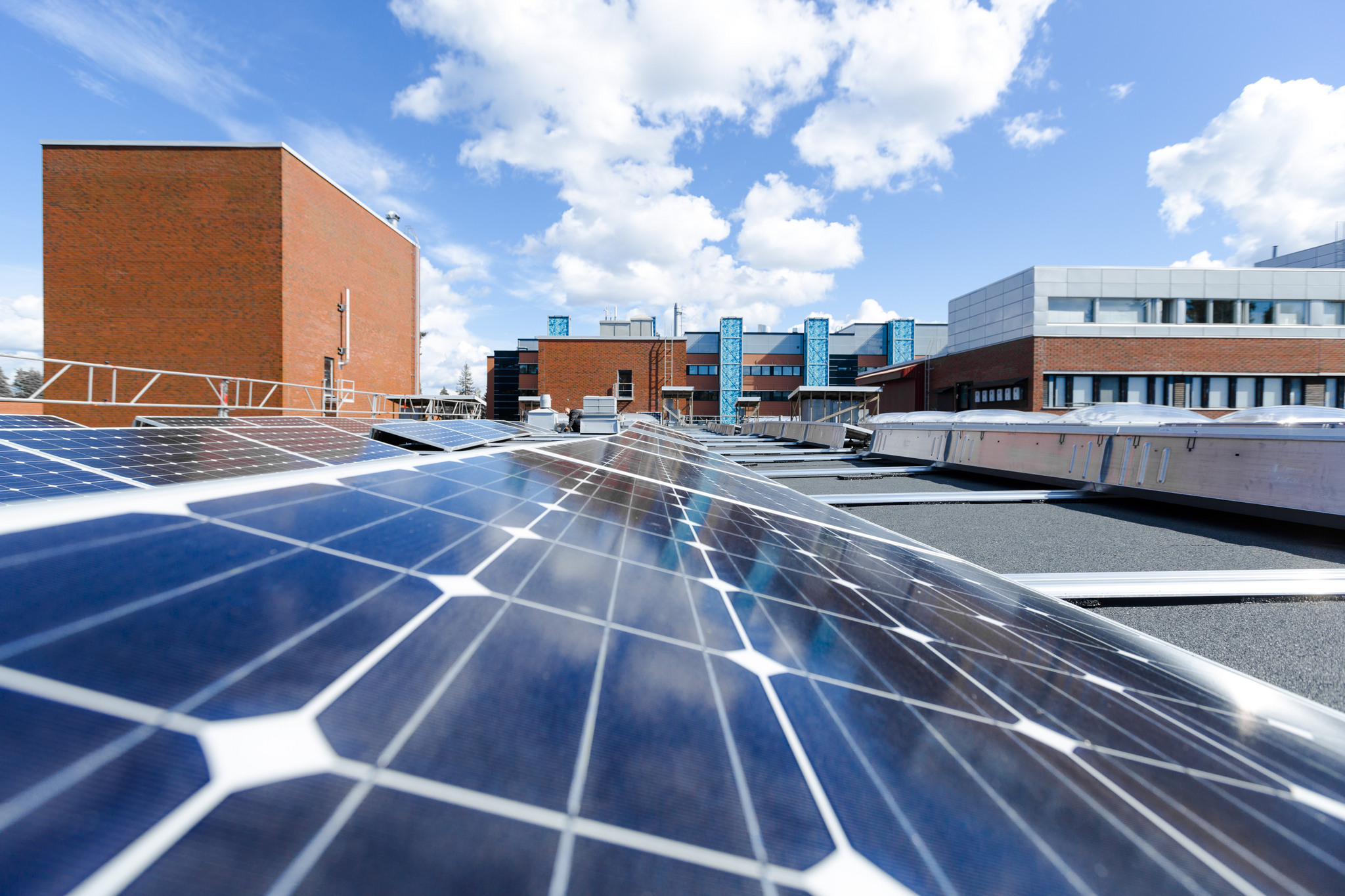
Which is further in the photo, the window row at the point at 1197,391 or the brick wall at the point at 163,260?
the window row at the point at 1197,391

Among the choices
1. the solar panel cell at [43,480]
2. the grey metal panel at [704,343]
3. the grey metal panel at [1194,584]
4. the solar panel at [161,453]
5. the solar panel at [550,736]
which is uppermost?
→ the grey metal panel at [704,343]

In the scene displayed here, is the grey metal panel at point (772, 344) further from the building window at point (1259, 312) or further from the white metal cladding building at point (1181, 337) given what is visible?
the building window at point (1259, 312)

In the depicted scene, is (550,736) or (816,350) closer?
(550,736)

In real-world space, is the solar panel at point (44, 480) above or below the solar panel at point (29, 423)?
below

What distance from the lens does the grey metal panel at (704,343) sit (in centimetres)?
6231

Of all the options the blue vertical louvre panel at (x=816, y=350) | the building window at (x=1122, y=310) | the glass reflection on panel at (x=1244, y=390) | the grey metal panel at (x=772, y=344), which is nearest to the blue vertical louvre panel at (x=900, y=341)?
the blue vertical louvre panel at (x=816, y=350)

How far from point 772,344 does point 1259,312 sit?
40338 millimetres

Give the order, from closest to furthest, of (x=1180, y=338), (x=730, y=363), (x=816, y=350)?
(x=1180, y=338)
(x=730, y=363)
(x=816, y=350)

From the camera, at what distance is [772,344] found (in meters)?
63.8

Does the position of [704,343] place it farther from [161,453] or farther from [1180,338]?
[161,453]

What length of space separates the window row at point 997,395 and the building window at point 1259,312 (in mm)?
15538

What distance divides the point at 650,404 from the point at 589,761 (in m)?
55.1

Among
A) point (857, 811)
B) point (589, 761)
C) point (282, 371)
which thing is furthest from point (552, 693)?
point (282, 371)

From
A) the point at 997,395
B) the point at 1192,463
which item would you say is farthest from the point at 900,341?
the point at 1192,463
